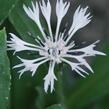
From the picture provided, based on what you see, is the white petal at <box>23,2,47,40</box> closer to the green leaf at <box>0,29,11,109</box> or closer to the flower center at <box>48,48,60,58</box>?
the flower center at <box>48,48,60,58</box>

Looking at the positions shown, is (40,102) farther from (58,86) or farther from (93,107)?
(93,107)

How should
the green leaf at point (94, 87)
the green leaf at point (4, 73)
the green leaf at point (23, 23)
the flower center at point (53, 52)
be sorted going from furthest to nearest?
1. the green leaf at point (94, 87)
2. the green leaf at point (23, 23)
3. the flower center at point (53, 52)
4. the green leaf at point (4, 73)

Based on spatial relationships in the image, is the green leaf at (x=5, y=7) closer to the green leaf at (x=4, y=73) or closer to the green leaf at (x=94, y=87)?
the green leaf at (x=4, y=73)

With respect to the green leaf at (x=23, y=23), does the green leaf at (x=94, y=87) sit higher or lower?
lower

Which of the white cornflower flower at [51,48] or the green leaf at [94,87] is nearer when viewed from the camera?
the white cornflower flower at [51,48]

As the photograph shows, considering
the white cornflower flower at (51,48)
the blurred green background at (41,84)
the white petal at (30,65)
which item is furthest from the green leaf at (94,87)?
the white petal at (30,65)

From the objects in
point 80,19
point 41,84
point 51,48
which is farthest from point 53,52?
point 41,84

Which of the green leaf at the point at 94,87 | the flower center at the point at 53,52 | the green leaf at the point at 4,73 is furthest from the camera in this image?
the green leaf at the point at 94,87

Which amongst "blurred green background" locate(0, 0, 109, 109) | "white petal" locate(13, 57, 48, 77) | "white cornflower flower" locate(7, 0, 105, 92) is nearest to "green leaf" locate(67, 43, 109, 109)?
"blurred green background" locate(0, 0, 109, 109)
